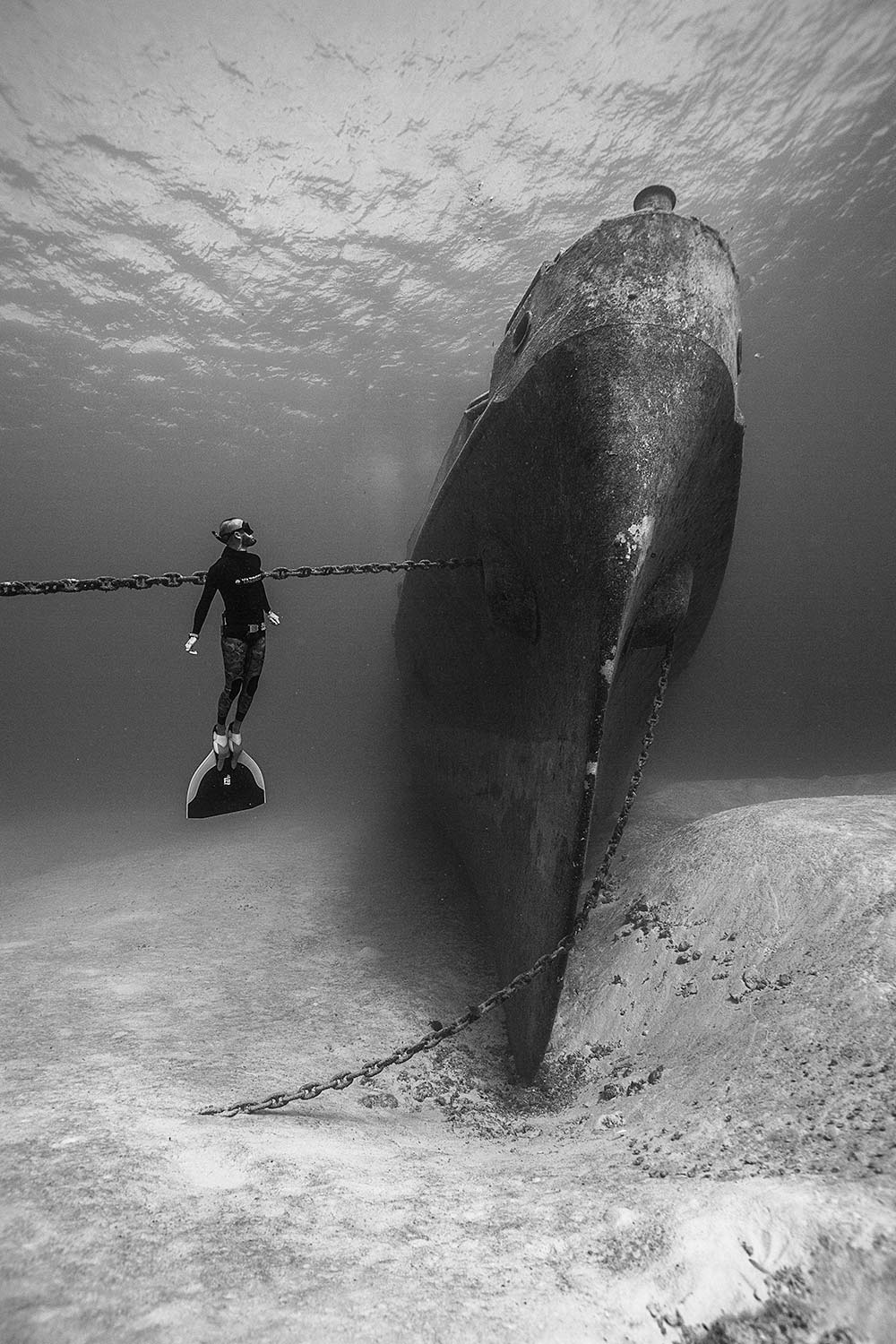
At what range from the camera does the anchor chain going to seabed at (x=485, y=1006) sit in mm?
2613

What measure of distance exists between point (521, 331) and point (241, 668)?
126 inches

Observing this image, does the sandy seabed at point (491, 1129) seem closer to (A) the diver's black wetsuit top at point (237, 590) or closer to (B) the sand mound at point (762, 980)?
(B) the sand mound at point (762, 980)

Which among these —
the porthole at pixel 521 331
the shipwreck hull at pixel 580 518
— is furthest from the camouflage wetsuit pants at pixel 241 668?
the porthole at pixel 521 331

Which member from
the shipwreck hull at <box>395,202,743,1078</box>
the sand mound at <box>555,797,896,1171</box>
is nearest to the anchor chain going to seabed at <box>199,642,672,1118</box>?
the shipwreck hull at <box>395,202,743,1078</box>

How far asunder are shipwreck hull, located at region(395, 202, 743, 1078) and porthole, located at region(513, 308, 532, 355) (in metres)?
0.02

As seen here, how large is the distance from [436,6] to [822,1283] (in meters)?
22.7

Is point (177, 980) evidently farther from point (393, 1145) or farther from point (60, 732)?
point (60, 732)

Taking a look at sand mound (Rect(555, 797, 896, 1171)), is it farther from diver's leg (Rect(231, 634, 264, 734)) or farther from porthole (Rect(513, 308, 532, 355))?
porthole (Rect(513, 308, 532, 355))

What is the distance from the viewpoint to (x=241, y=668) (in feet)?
12.5

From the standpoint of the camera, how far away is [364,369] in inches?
1067

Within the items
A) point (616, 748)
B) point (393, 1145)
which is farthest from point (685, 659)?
point (393, 1145)

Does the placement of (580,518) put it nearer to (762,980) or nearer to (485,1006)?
(762,980)

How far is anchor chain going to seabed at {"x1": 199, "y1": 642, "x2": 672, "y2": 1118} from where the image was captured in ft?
8.57

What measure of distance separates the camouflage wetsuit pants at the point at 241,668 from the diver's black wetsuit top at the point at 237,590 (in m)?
0.07
